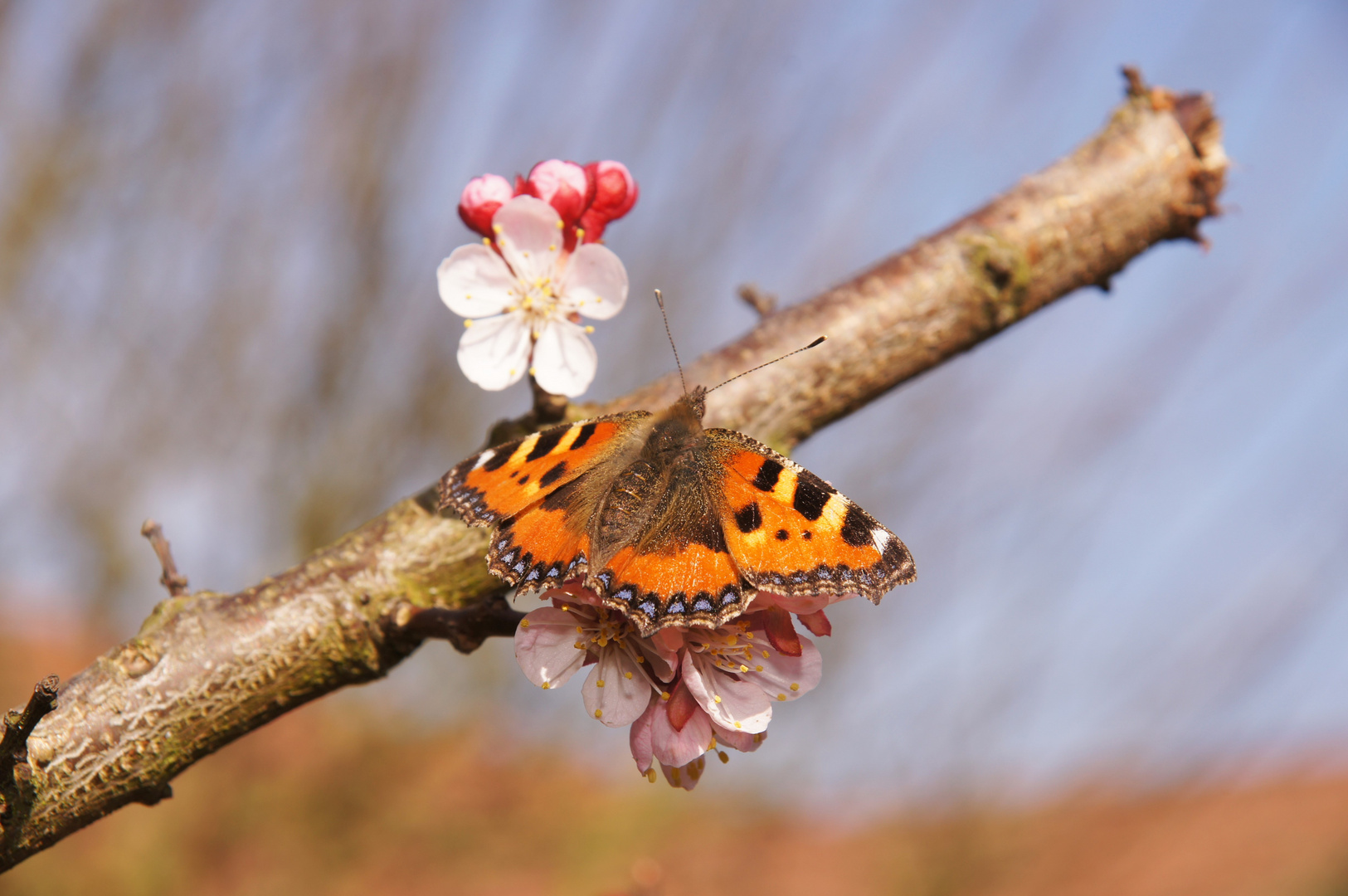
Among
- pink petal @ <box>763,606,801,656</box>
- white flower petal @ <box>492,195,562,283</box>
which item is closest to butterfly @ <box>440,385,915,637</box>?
pink petal @ <box>763,606,801,656</box>

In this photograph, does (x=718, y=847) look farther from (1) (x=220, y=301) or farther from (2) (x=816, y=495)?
(2) (x=816, y=495)

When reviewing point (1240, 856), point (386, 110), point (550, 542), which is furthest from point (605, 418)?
point (1240, 856)

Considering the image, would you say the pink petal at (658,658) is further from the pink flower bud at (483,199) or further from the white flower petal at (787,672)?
the pink flower bud at (483,199)

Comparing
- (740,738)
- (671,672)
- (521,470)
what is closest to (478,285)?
(521,470)

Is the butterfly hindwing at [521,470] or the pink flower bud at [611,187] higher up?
the pink flower bud at [611,187]

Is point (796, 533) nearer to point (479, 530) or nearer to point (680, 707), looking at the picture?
point (680, 707)

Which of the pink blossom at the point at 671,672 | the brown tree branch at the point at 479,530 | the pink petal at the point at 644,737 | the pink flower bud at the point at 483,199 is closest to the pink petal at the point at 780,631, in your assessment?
the pink blossom at the point at 671,672
